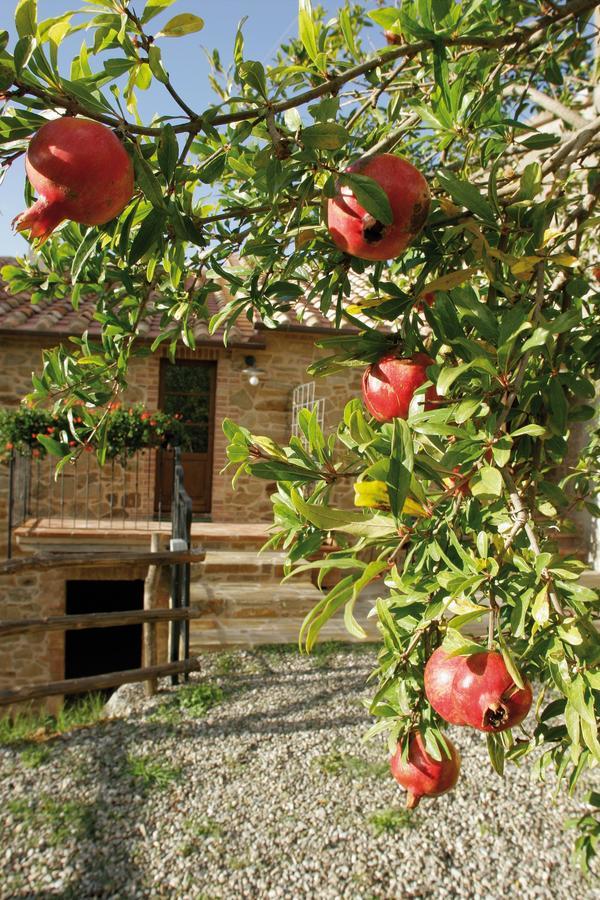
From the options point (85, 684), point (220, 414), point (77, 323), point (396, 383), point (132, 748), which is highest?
point (77, 323)

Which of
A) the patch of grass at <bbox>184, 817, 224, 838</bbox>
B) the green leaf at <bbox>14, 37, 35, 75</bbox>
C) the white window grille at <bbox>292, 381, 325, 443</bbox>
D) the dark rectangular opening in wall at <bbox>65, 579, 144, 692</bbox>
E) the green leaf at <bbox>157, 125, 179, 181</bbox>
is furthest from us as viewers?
the dark rectangular opening in wall at <bbox>65, 579, 144, 692</bbox>

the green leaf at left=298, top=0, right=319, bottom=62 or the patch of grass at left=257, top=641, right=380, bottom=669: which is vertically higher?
the green leaf at left=298, top=0, right=319, bottom=62

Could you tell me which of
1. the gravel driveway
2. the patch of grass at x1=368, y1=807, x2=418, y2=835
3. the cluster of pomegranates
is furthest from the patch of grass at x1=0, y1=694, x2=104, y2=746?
the cluster of pomegranates

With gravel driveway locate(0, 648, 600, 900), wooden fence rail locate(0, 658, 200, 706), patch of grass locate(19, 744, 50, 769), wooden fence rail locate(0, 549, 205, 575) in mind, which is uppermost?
wooden fence rail locate(0, 549, 205, 575)

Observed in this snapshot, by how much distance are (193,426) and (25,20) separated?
27.2 ft

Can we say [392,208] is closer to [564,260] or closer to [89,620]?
[564,260]

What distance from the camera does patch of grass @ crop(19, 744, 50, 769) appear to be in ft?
12.9

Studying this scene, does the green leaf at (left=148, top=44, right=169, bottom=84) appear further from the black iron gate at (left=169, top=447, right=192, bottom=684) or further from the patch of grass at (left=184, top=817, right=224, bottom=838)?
the black iron gate at (left=169, top=447, right=192, bottom=684)

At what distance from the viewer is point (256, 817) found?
3.47 meters

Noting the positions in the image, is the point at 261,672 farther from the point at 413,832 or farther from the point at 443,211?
the point at 443,211

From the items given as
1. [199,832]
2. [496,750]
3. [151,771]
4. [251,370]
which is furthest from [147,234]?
[251,370]

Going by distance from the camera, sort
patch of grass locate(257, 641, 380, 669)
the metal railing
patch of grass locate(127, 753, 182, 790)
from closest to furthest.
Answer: patch of grass locate(127, 753, 182, 790) → patch of grass locate(257, 641, 380, 669) → the metal railing

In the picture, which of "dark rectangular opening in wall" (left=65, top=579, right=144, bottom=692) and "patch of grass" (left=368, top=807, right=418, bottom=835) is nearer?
"patch of grass" (left=368, top=807, right=418, bottom=835)

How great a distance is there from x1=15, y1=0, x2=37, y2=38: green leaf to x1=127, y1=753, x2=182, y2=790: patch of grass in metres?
3.83
